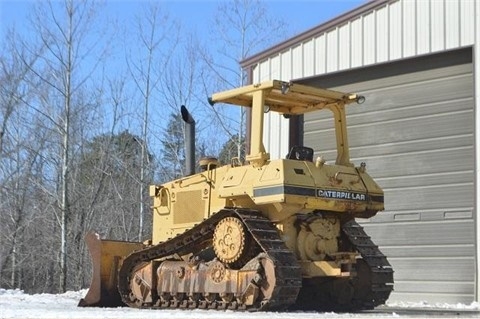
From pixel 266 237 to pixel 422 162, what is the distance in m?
6.58

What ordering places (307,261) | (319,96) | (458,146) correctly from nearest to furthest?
(307,261) → (319,96) → (458,146)

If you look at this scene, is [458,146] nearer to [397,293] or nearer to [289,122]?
[397,293]

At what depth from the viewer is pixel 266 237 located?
11133 mm

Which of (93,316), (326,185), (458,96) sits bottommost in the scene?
(93,316)

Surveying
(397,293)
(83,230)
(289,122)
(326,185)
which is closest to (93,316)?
(326,185)

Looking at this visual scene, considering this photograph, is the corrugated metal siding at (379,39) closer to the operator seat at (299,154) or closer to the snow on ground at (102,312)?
the snow on ground at (102,312)

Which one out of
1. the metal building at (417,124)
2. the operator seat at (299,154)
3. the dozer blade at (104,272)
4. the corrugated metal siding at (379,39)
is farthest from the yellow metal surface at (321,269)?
the corrugated metal siding at (379,39)

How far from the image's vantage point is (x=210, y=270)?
39.2ft

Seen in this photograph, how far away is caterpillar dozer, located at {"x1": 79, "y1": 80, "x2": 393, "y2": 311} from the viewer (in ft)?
36.7

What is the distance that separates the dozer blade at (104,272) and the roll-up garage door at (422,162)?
225 inches

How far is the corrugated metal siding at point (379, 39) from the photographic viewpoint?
15953 mm

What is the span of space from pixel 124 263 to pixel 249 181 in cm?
316

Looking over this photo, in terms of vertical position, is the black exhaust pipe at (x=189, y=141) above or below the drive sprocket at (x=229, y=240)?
above

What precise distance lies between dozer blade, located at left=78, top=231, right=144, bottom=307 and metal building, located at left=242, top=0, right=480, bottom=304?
18.9 ft
